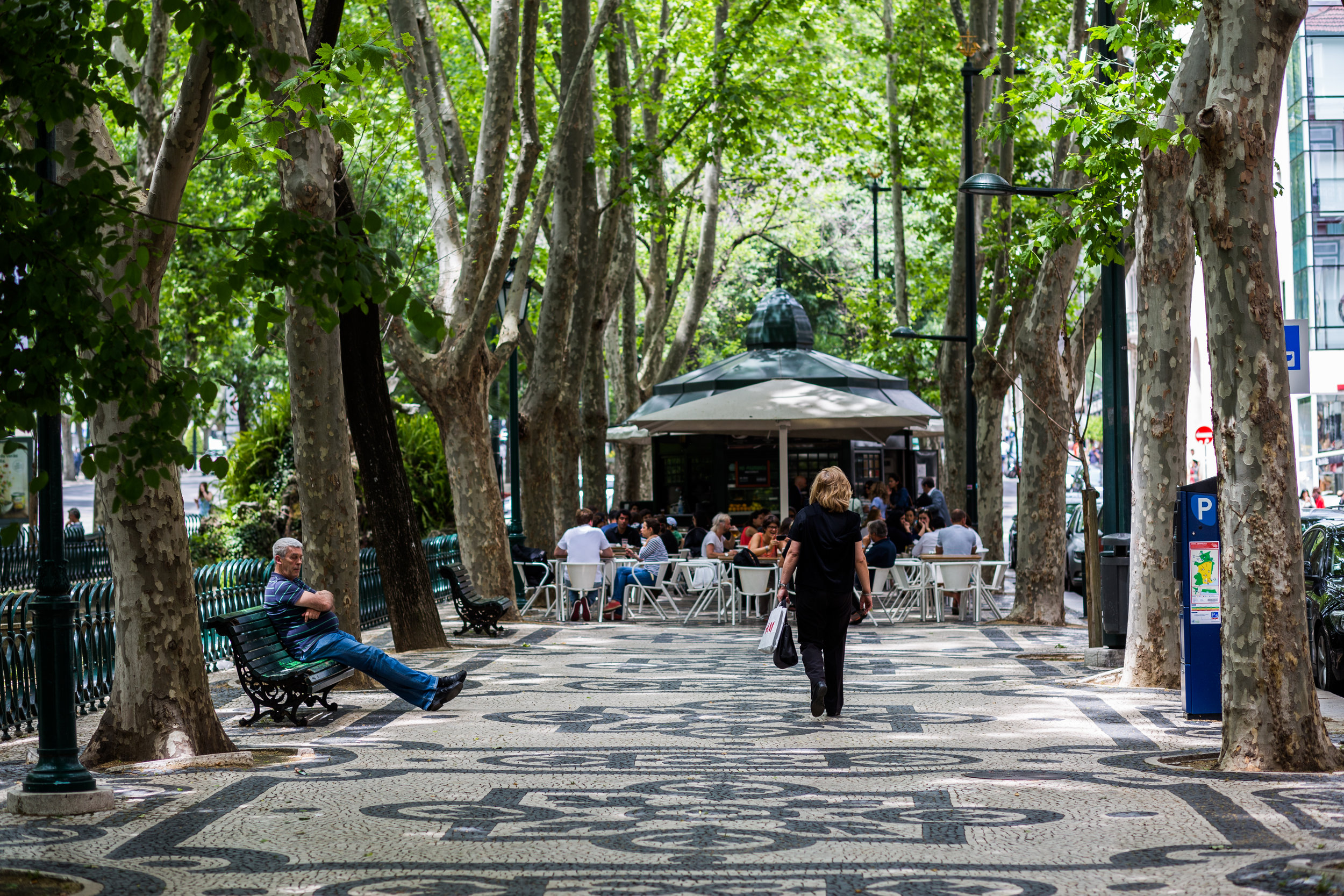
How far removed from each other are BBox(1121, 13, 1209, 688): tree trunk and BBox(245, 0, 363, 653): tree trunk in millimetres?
6185

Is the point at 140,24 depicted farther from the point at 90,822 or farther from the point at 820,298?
the point at 820,298

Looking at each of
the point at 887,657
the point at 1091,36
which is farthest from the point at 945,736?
the point at 1091,36

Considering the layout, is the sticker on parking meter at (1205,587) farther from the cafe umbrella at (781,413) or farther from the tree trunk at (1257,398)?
the cafe umbrella at (781,413)

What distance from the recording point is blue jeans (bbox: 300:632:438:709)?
10.2m

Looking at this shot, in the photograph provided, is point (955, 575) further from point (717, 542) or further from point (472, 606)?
point (472, 606)

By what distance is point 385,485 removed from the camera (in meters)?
14.3

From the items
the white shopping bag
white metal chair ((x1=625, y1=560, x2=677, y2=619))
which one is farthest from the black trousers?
white metal chair ((x1=625, y1=560, x2=677, y2=619))

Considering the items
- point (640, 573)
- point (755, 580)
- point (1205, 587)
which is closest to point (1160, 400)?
point (1205, 587)

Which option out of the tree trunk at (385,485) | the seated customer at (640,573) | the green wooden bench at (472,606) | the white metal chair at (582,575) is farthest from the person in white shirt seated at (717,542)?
the tree trunk at (385,485)

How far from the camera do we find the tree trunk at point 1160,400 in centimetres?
1147

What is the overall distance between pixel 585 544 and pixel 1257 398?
1129 centimetres

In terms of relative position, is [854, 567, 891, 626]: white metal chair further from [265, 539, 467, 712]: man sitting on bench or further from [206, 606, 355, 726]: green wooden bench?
[206, 606, 355, 726]: green wooden bench

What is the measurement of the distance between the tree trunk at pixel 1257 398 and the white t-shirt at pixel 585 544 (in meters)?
11.0

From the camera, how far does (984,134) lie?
54.0ft
